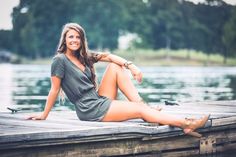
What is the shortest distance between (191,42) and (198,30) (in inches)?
129

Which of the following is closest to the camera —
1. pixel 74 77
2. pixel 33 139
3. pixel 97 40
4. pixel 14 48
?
pixel 33 139

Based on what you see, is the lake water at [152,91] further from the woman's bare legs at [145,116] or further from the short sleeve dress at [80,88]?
the woman's bare legs at [145,116]

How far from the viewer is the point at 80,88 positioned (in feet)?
19.4

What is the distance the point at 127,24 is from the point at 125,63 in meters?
86.9

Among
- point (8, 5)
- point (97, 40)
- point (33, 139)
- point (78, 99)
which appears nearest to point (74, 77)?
point (78, 99)

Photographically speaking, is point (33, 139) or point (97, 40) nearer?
point (33, 139)

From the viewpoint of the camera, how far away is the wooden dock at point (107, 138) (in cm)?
519

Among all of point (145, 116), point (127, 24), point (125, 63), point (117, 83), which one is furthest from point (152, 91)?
point (127, 24)

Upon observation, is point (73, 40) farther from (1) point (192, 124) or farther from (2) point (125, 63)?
(1) point (192, 124)

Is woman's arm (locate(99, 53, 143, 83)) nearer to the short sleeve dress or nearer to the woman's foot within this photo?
the short sleeve dress

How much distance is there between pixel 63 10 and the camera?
93875mm

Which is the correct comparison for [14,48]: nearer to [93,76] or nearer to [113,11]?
[113,11]

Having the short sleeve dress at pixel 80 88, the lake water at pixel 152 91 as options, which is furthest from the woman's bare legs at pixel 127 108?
the lake water at pixel 152 91

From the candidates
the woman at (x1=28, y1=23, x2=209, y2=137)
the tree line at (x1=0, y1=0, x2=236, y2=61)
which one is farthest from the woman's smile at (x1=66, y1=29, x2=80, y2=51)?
the tree line at (x1=0, y1=0, x2=236, y2=61)
